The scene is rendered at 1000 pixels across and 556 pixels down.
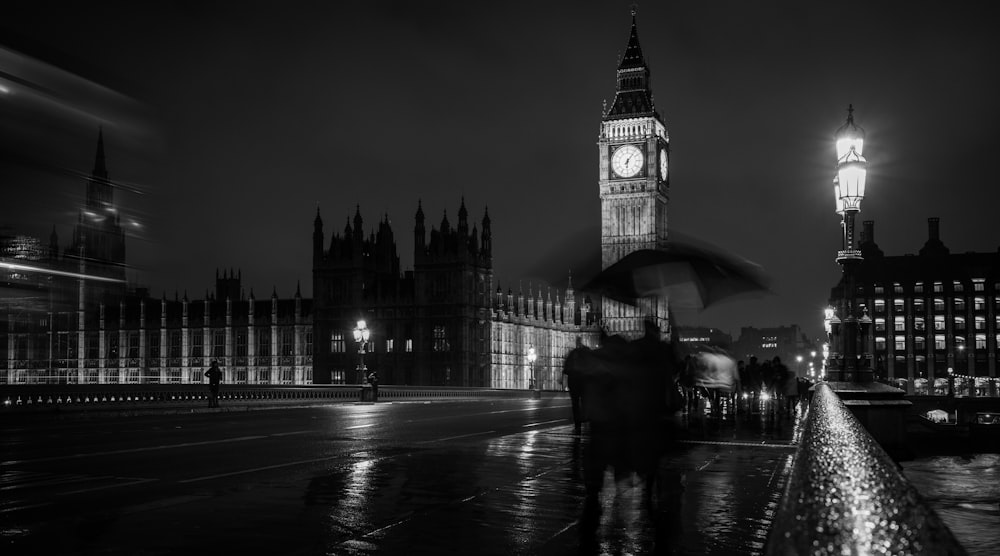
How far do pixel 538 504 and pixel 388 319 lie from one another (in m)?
75.4

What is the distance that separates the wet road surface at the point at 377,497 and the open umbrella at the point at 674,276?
2.40 metres

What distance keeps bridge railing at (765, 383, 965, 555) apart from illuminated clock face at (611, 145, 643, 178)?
378 feet

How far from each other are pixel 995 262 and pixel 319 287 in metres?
87.3

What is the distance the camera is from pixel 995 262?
396 feet

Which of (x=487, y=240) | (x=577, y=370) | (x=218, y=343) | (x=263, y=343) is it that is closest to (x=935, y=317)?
(x=487, y=240)

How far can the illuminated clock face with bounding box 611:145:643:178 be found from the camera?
115875 millimetres

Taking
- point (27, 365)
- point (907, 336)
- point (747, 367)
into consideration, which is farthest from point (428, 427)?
point (907, 336)

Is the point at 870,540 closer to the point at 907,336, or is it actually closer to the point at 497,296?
the point at 497,296

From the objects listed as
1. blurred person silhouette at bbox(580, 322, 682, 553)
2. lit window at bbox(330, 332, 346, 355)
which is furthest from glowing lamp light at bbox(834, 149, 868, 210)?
lit window at bbox(330, 332, 346, 355)

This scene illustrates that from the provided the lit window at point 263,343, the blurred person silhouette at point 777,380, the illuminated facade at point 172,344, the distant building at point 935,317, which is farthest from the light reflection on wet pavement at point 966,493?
the distant building at point 935,317

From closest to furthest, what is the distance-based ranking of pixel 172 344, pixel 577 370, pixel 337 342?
pixel 577 370 → pixel 337 342 → pixel 172 344

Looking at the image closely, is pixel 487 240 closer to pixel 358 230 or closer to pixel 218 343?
pixel 358 230

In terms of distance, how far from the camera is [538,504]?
9.00 meters

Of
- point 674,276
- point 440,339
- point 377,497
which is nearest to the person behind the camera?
point 377,497
